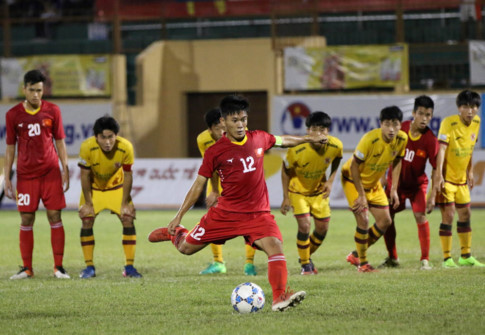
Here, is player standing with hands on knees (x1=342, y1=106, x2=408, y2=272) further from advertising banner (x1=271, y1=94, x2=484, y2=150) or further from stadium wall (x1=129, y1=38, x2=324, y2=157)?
stadium wall (x1=129, y1=38, x2=324, y2=157)

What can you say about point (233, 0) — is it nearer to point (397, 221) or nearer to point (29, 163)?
point (397, 221)

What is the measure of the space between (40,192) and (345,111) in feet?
45.8

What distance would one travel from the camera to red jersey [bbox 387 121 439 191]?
1038 cm

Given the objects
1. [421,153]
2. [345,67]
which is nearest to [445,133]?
[421,153]

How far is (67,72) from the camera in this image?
2495 cm

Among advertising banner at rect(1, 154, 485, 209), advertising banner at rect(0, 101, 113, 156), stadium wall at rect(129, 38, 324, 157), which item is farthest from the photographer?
stadium wall at rect(129, 38, 324, 157)

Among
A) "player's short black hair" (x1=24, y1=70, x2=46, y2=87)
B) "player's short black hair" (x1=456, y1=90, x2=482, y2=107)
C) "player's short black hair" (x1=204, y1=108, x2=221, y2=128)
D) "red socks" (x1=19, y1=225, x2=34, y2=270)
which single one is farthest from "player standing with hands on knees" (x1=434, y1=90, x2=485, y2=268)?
"red socks" (x1=19, y1=225, x2=34, y2=270)

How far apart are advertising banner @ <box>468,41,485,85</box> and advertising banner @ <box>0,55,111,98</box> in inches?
396

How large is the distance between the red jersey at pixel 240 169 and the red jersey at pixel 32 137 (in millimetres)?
3267

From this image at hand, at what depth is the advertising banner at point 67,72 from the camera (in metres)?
24.8

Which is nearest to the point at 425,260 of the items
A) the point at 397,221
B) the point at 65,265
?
the point at 65,265

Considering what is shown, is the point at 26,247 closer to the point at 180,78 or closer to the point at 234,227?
the point at 234,227

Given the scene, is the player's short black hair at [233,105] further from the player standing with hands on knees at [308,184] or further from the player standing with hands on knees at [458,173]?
the player standing with hands on knees at [458,173]

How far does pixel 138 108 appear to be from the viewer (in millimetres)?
25562
